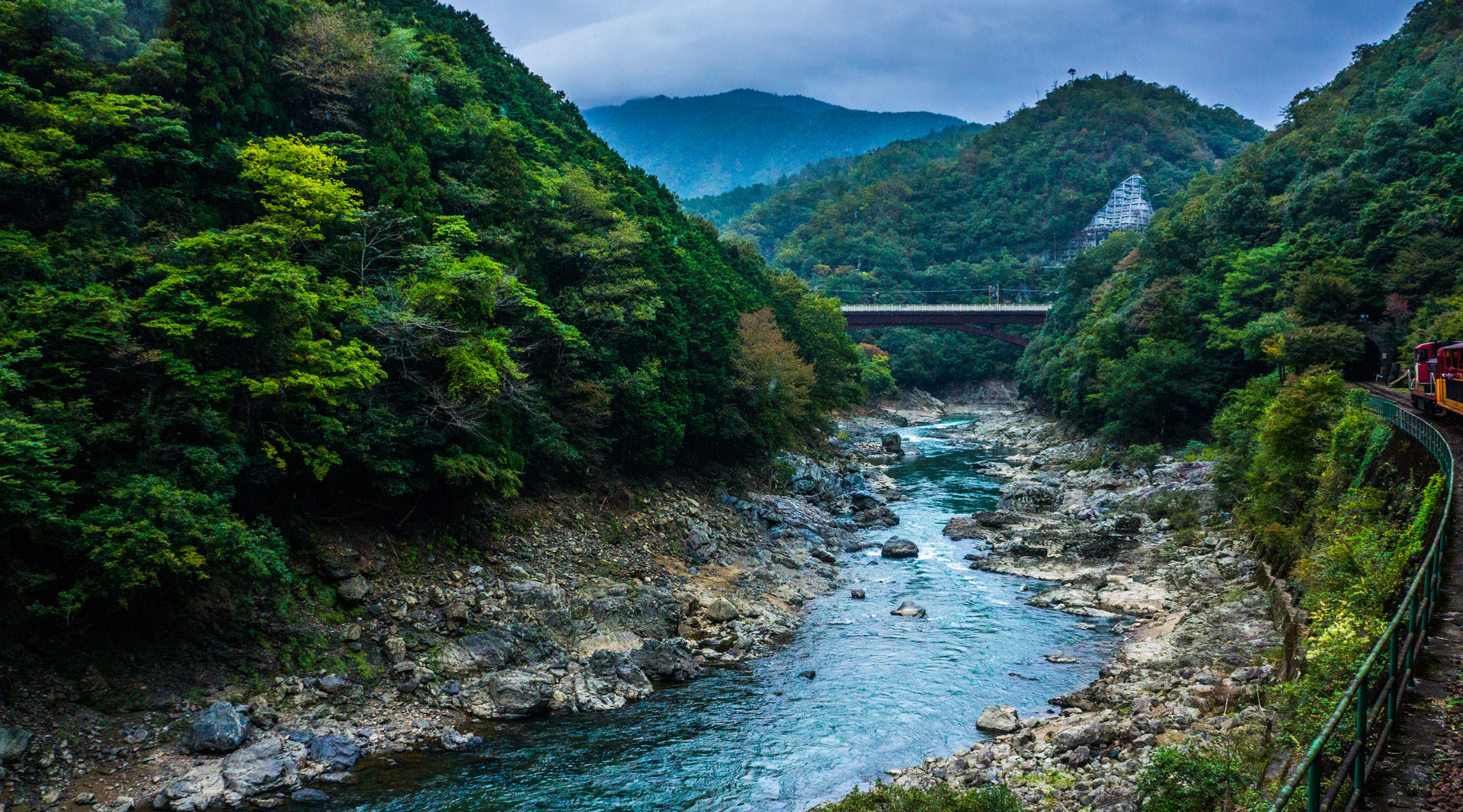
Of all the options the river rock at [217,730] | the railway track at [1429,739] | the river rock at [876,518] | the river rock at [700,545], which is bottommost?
the river rock at [876,518]

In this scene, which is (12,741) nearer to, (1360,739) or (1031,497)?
(1360,739)

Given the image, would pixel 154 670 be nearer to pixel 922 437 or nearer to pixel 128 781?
pixel 128 781

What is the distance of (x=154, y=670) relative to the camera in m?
15.0

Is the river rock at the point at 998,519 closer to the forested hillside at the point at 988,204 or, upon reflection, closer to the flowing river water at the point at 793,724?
the flowing river water at the point at 793,724

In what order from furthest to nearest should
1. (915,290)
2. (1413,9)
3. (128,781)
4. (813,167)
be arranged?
(813,167), (915,290), (1413,9), (128,781)

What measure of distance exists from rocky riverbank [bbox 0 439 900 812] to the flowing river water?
0.87m

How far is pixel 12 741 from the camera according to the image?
12.8 metres

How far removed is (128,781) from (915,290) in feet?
299

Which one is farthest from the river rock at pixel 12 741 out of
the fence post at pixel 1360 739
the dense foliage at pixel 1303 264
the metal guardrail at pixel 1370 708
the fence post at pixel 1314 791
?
the dense foliage at pixel 1303 264

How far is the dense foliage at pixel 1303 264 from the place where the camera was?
1319 inches

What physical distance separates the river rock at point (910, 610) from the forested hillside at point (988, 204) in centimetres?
7072

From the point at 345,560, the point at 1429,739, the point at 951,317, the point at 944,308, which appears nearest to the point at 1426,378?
the point at 1429,739

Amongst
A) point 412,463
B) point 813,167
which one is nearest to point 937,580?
point 412,463

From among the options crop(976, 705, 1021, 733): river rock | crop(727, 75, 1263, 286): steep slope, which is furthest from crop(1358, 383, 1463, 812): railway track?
crop(727, 75, 1263, 286): steep slope
